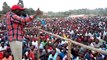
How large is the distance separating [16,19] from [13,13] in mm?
147

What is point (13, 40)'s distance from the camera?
388 centimetres

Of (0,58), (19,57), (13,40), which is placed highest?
(13,40)

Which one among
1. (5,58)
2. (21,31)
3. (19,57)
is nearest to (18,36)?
(21,31)

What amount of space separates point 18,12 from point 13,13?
4.2 inches

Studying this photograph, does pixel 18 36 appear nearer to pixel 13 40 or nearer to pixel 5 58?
pixel 13 40

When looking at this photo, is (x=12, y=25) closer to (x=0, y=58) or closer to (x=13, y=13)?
(x=13, y=13)

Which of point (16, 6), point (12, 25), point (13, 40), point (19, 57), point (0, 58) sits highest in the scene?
point (16, 6)

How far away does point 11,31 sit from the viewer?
3875 millimetres

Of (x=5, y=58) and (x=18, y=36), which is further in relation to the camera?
(x=5, y=58)

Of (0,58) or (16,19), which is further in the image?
(0,58)

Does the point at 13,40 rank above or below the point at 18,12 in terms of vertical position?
below

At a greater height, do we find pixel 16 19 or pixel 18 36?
pixel 16 19

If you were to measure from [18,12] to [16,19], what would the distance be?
0.67 feet

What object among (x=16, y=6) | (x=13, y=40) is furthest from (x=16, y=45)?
(x=16, y=6)
